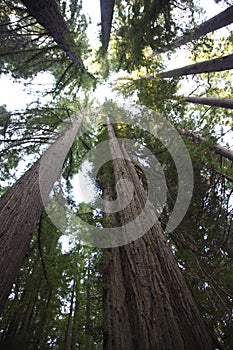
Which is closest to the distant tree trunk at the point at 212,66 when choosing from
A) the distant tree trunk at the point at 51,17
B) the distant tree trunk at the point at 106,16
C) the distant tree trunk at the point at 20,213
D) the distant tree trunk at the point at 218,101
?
the distant tree trunk at the point at 218,101

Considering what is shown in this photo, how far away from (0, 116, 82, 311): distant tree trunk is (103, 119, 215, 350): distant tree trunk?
1296mm

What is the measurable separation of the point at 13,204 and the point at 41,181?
77 centimetres

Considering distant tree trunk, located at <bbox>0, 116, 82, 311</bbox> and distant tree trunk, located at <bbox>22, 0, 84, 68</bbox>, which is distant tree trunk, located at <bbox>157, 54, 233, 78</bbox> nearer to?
distant tree trunk, located at <bbox>22, 0, 84, 68</bbox>

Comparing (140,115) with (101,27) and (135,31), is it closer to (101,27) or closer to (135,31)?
(135,31)

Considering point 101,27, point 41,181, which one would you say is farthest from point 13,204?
point 101,27

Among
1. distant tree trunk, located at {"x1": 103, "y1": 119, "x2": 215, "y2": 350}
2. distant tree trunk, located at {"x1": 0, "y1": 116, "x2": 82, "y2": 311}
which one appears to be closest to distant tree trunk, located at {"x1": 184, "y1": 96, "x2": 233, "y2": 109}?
distant tree trunk, located at {"x1": 103, "y1": 119, "x2": 215, "y2": 350}

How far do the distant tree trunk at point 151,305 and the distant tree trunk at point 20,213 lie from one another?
1296 mm

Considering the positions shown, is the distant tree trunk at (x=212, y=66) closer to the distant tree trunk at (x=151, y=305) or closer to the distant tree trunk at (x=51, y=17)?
the distant tree trunk at (x=51, y=17)

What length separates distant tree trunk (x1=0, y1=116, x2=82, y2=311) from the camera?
7.12ft

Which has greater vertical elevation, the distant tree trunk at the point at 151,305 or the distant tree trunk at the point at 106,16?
the distant tree trunk at the point at 106,16

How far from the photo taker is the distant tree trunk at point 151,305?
1.88 metres

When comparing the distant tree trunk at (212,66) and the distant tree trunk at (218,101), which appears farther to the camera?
the distant tree trunk at (218,101)

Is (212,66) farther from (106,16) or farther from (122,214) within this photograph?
(122,214)

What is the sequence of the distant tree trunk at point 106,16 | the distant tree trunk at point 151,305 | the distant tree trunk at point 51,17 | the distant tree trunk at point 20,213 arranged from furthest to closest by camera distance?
the distant tree trunk at point 106,16, the distant tree trunk at point 51,17, the distant tree trunk at point 20,213, the distant tree trunk at point 151,305
